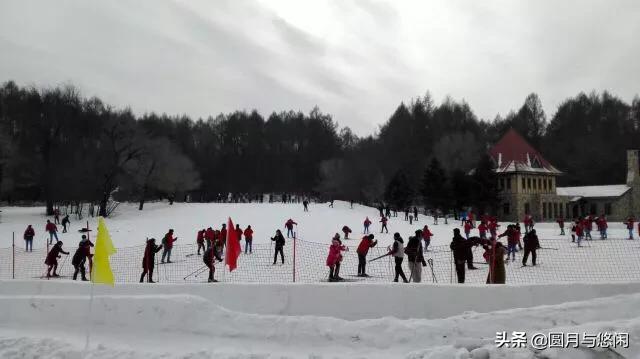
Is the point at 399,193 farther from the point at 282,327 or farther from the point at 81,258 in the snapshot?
the point at 282,327

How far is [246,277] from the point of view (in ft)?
51.0

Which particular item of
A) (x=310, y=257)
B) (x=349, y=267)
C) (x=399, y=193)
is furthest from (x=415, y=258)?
(x=399, y=193)

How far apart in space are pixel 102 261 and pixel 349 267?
10379 mm

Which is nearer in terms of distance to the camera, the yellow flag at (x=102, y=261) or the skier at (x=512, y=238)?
the yellow flag at (x=102, y=261)

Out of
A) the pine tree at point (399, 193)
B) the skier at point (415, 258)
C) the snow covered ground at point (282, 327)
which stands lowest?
the snow covered ground at point (282, 327)

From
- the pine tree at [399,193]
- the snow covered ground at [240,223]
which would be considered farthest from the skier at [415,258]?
the pine tree at [399,193]

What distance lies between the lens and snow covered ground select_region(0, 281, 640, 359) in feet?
24.4

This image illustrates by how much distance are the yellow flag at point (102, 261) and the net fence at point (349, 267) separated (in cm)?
434

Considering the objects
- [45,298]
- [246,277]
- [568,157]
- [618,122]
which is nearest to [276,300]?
[45,298]

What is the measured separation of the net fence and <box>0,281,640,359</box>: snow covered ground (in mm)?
3877

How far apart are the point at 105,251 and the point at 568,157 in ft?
248

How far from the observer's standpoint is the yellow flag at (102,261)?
329 inches

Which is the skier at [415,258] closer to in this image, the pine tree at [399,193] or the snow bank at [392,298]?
the snow bank at [392,298]

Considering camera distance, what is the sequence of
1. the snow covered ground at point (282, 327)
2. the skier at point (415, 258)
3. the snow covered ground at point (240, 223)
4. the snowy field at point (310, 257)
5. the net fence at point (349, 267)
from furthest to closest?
the snow covered ground at point (240, 223), the snowy field at point (310, 257), the net fence at point (349, 267), the skier at point (415, 258), the snow covered ground at point (282, 327)
